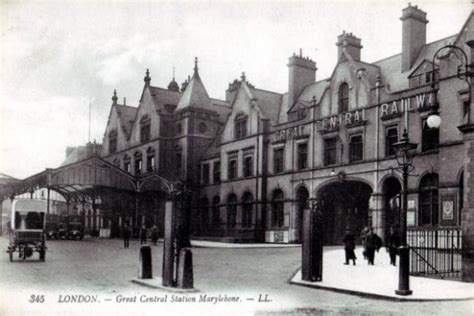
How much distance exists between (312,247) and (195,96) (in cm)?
3507

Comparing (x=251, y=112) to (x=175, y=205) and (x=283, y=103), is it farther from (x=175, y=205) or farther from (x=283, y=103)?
(x=175, y=205)

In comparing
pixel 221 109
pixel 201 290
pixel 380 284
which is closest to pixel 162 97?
pixel 221 109

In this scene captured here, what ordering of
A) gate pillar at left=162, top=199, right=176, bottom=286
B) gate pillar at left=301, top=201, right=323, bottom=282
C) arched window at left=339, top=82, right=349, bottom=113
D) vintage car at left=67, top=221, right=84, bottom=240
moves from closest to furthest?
gate pillar at left=162, top=199, right=176, bottom=286, gate pillar at left=301, top=201, right=323, bottom=282, arched window at left=339, top=82, right=349, bottom=113, vintage car at left=67, top=221, right=84, bottom=240

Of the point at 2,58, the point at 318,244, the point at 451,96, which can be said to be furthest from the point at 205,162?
the point at 2,58

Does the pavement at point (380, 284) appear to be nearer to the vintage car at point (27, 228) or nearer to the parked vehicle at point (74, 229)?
the vintage car at point (27, 228)

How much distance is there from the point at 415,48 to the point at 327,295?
23.2 m

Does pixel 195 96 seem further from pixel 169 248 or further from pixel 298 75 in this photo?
pixel 169 248

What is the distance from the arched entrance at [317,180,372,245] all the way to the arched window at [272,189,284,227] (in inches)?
141

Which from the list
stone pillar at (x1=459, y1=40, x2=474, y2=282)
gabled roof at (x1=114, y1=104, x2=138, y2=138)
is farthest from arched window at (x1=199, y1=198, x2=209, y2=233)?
stone pillar at (x1=459, y1=40, x2=474, y2=282)

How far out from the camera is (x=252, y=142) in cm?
4219

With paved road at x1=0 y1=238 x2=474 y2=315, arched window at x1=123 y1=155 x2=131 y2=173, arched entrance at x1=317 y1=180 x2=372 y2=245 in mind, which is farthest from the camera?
arched window at x1=123 y1=155 x2=131 y2=173

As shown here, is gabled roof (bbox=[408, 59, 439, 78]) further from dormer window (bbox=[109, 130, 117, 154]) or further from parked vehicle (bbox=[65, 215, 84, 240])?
dormer window (bbox=[109, 130, 117, 154])

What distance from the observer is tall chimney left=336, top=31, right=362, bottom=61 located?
36.3m

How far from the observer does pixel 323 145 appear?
35.8m
